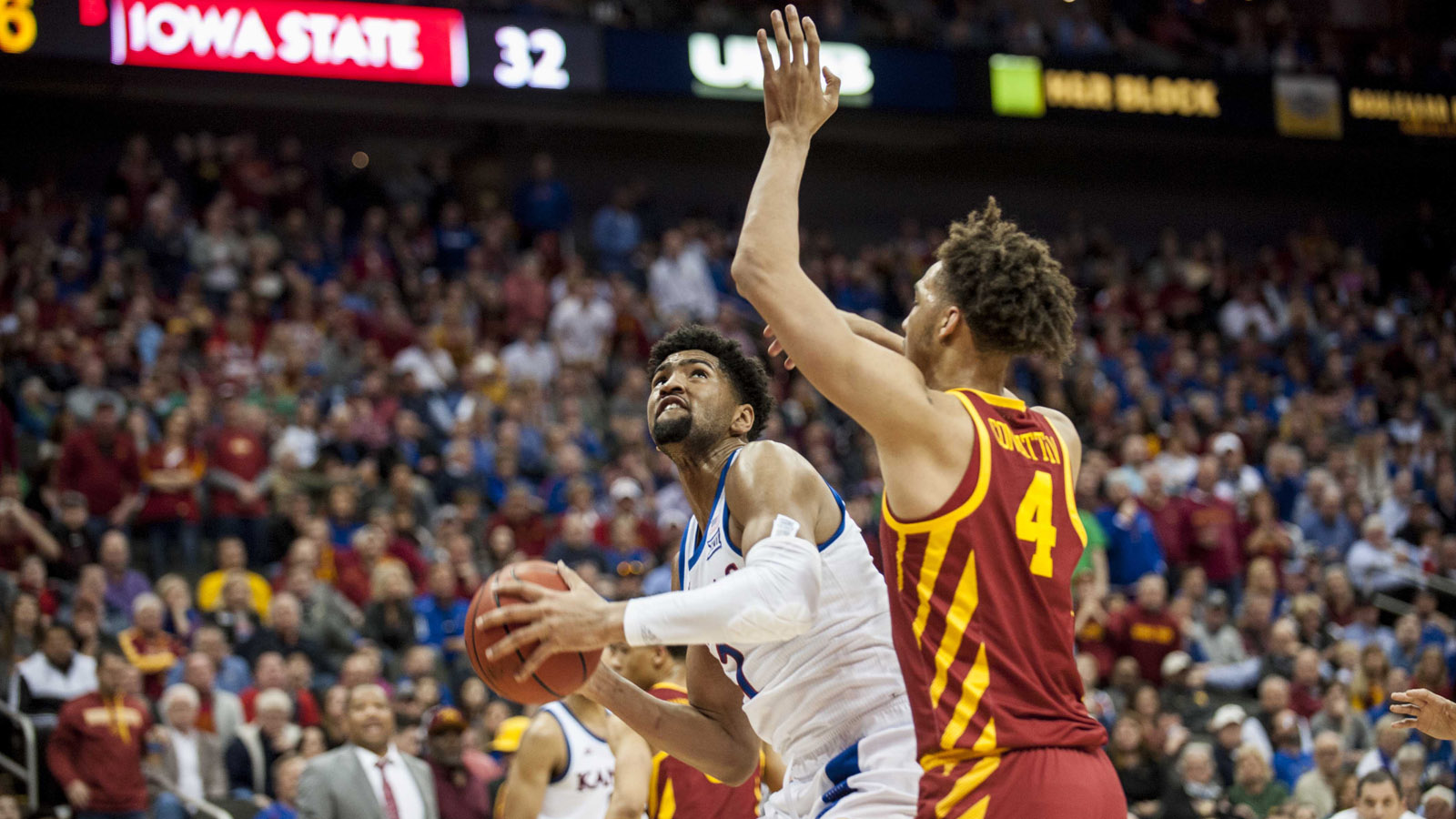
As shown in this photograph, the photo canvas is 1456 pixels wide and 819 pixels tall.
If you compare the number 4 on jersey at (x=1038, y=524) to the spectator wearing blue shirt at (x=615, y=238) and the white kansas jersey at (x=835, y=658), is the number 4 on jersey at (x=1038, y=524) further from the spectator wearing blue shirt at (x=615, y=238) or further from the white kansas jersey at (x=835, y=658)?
the spectator wearing blue shirt at (x=615, y=238)

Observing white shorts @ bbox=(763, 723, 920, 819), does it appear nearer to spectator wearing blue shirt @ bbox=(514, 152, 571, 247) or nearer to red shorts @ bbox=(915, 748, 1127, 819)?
red shorts @ bbox=(915, 748, 1127, 819)

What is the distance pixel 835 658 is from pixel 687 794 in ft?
6.35

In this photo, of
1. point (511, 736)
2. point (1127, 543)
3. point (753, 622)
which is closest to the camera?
point (753, 622)

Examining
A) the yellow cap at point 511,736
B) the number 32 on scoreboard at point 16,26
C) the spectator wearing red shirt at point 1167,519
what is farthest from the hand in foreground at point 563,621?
the number 32 on scoreboard at point 16,26

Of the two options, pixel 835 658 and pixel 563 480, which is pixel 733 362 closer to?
pixel 835 658

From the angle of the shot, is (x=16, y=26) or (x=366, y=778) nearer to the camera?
(x=366, y=778)

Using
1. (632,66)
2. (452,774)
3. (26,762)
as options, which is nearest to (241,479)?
(26,762)

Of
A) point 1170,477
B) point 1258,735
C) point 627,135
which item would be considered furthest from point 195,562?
point 627,135

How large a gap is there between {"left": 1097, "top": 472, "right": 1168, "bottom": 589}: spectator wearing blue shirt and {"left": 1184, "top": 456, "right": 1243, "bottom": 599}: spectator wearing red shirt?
2.20 ft

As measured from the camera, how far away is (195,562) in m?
11.7

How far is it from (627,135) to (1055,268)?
705 inches

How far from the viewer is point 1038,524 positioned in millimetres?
3266

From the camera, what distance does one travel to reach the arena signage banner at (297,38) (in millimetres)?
14773

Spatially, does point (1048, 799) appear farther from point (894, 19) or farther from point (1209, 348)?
point (894, 19)
